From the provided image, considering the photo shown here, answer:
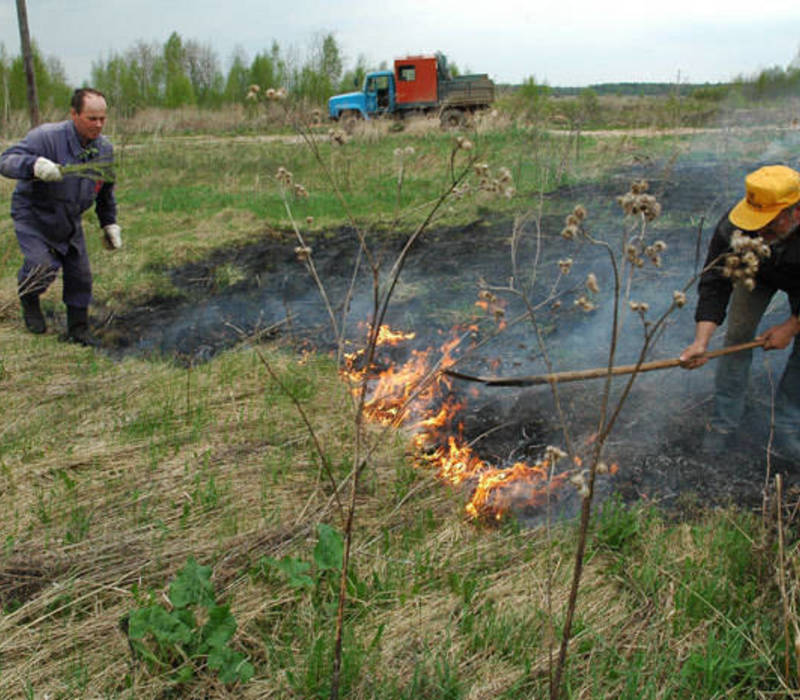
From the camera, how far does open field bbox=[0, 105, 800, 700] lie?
2.02m

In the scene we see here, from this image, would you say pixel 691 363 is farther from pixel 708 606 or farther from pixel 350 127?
pixel 350 127

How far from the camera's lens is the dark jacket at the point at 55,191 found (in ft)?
16.2

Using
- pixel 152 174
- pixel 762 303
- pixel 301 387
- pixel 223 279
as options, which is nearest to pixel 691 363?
pixel 762 303

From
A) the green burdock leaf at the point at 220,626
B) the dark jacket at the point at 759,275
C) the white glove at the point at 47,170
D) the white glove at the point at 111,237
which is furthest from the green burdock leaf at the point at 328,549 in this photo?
the white glove at the point at 111,237

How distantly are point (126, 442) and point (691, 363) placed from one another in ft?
10.1

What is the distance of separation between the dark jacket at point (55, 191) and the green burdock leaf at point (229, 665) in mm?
4119

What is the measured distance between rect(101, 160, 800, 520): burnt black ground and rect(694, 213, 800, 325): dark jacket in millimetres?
669

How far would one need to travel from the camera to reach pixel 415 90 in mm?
22656

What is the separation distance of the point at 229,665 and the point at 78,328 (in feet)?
14.4

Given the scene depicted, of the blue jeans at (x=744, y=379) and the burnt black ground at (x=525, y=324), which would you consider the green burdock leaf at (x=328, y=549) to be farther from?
the blue jeans at (x=744, y=379)

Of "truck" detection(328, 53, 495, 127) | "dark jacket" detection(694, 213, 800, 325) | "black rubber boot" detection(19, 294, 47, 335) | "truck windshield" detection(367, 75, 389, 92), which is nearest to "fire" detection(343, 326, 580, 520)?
"dark jacket" detection(694, 213, 800, 325)

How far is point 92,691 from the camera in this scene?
1.97 metres

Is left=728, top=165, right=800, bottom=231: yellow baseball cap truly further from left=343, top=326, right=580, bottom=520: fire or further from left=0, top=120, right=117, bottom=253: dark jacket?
left=0, top=120, right=117, bottom=253: dark jacket

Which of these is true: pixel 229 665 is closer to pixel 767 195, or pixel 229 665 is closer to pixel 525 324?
pixel 767 195
